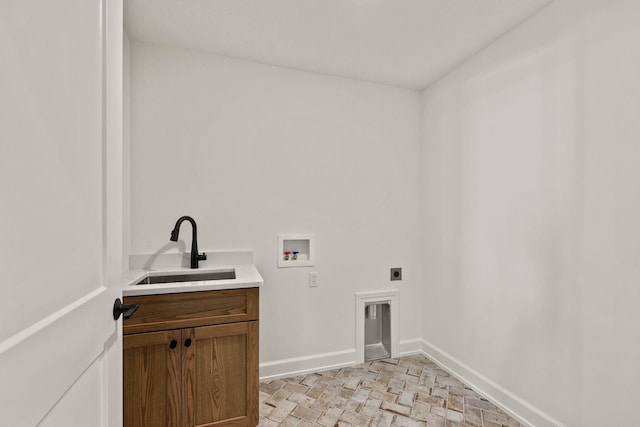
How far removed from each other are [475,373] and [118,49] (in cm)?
280

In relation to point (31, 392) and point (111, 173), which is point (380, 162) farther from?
point (31, 392)

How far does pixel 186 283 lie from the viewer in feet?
5.77

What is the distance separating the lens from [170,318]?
169 cm

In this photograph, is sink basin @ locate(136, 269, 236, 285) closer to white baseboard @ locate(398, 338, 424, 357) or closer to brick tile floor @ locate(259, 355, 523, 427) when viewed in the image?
brick tile floor @ locate(259, 355, 523, 427)

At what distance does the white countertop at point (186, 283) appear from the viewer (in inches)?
64.9

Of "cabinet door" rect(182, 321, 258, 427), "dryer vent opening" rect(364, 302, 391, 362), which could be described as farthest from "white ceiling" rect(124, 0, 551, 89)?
"dryer vent opening" rect(364, 302, 391, 362)

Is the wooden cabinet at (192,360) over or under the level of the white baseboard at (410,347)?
over

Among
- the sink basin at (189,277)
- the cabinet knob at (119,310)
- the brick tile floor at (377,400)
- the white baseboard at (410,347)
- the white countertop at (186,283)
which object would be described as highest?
the cabinet knob at (119,310)

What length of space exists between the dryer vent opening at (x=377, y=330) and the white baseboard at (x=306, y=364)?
231 mm

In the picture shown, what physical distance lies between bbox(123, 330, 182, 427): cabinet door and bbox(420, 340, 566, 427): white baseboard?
1.99 m

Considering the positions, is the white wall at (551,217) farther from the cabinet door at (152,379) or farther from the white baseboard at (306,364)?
the cabinet door at (152,379)

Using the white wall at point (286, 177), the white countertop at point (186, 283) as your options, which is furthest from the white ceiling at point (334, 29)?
the white countertop at point (186, 283)

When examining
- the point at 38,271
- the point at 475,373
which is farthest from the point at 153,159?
the point at 475,373

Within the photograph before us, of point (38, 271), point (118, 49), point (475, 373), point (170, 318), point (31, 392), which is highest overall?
point (118, 49)
